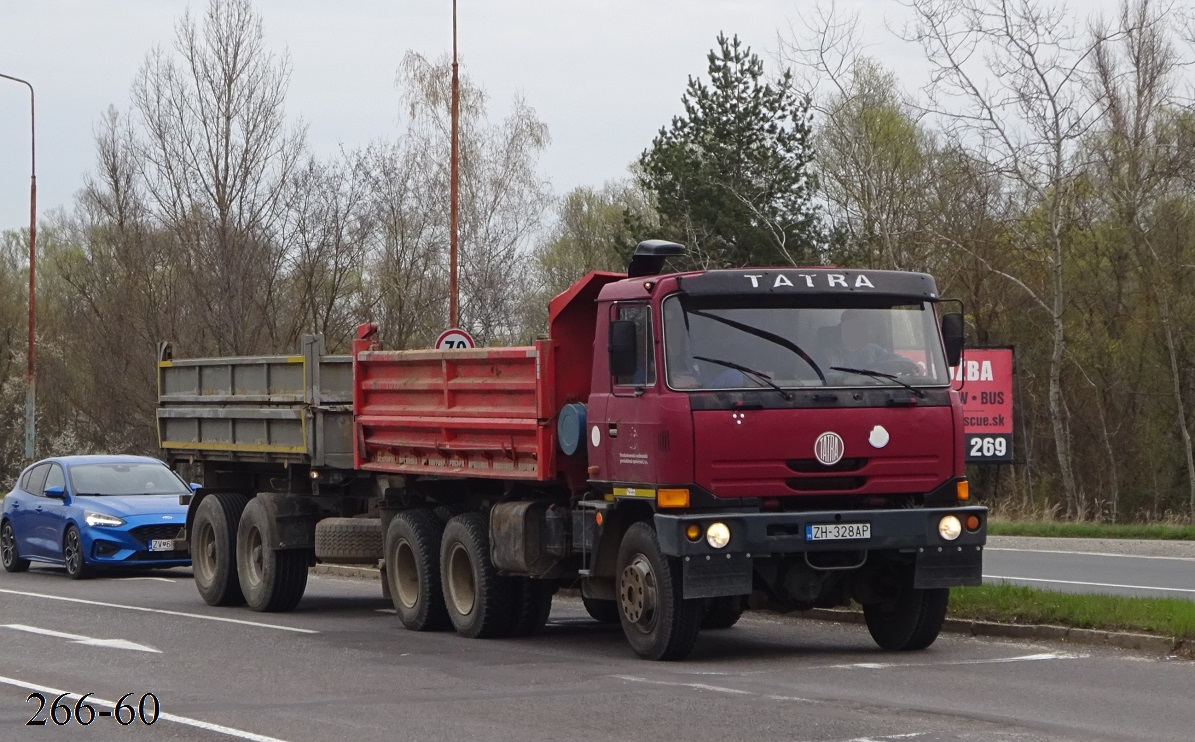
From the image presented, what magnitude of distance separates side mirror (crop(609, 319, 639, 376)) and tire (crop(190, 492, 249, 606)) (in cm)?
688

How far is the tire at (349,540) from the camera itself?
15047 millimetres

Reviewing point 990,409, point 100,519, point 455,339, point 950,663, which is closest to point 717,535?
point 950,663

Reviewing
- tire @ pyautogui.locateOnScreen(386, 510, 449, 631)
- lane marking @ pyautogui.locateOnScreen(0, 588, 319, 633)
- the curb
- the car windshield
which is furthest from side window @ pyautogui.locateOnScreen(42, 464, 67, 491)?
the curb

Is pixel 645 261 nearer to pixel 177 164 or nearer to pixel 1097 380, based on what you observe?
pixel 177 164

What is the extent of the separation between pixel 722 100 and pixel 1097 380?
11.9 m

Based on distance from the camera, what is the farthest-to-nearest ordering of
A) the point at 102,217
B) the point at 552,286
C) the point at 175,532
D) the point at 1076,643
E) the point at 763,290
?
the point at 552,286
the point at 102,217
the point at 175,532
the point at 1076,643
the point at 763,290

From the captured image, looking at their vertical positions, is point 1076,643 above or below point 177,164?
below

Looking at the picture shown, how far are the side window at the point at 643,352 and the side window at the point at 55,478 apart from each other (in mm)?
11706

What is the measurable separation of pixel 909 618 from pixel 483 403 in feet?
11.8

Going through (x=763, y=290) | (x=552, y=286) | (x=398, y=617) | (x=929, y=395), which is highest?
(x=552, y=286)

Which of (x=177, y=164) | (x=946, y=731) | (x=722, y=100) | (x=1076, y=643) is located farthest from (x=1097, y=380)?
(x=946, y=731)

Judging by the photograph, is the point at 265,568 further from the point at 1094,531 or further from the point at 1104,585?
the point at 1094,531

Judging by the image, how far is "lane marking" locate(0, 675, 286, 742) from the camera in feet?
27.3

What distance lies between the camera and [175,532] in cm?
2020
